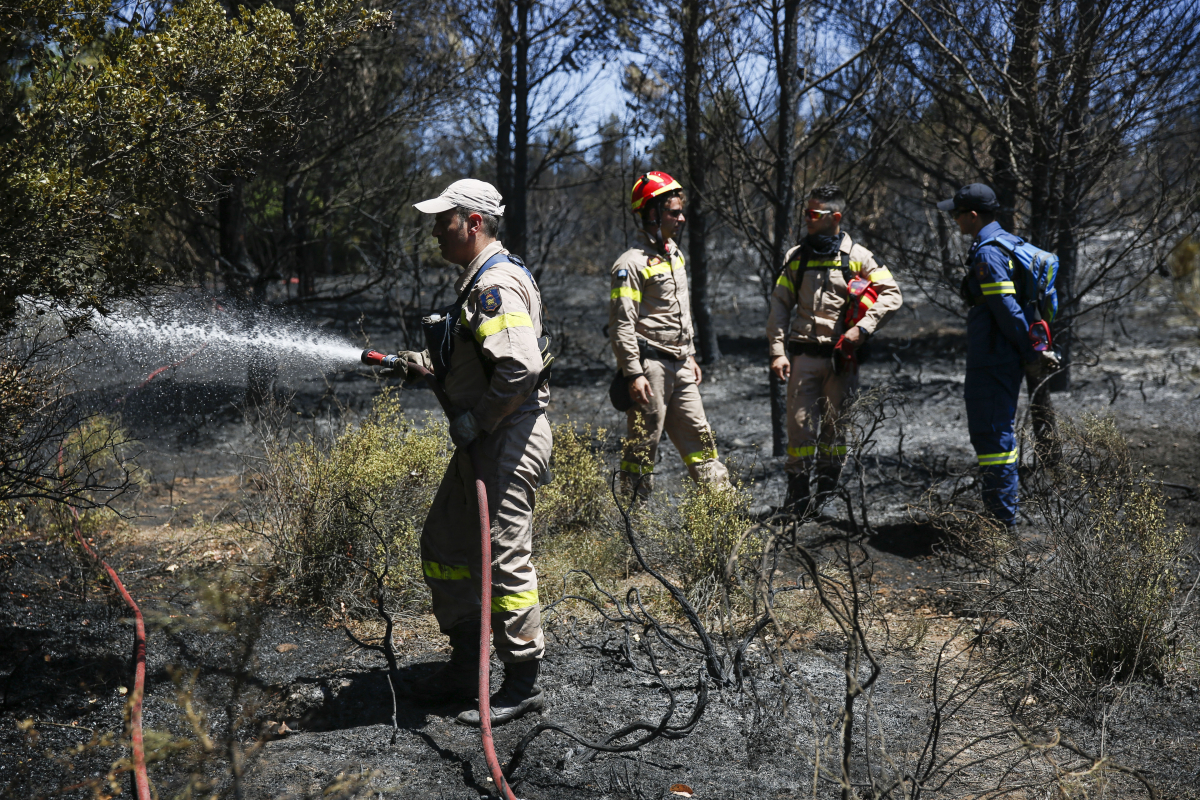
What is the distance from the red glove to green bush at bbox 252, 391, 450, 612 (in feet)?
8.05

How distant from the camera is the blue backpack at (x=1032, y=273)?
5043 millimetres

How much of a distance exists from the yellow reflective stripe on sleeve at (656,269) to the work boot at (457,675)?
2.48m

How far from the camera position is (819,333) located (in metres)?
5.43

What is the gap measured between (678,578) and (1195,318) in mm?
11316

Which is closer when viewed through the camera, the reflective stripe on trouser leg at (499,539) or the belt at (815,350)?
the reflective stripe on trouser leg at (499,539)

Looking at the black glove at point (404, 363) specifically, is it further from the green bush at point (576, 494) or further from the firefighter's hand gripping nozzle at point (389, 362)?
the green bush at point (576, 494)

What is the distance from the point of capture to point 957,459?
7.19 meters

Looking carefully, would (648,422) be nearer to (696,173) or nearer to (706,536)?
(706,536)

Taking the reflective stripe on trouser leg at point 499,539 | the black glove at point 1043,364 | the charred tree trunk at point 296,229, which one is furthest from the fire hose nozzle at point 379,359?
the charred tree trunk at point 296,229

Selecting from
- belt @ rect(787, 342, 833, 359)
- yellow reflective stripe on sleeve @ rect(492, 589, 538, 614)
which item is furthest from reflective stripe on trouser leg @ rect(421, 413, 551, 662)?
belt @ rect(787, 342, 833, 359)

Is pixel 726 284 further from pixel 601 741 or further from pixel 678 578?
pixel 601 741

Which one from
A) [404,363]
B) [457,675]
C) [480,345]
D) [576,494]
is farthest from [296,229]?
[457,675]

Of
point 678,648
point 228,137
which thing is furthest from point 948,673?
point 228,137

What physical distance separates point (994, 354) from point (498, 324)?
10.4 feet
